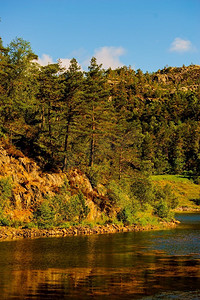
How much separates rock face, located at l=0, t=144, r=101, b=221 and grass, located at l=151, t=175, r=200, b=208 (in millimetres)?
58978

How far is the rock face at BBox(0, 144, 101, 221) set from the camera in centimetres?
4538

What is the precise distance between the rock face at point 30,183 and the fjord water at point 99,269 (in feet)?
25.8

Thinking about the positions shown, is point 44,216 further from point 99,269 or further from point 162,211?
point 162,211

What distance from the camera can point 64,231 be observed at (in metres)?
44.7

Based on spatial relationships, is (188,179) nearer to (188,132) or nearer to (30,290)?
(188,132)

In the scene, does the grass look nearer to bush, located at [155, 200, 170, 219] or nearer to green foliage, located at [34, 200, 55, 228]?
bush, located at [155, 200, 170, 219]

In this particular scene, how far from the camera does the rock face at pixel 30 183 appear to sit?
45375 mm

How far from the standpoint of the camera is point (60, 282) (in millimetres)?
20656

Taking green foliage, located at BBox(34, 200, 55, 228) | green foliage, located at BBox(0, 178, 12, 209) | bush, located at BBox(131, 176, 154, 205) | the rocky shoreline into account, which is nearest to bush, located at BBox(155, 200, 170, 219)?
bush, located at BBox(131, 176, 154, 205)

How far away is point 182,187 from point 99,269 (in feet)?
323

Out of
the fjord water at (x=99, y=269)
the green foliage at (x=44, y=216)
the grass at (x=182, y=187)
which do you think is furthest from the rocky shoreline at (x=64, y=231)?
the grass at (x=182, y=187)

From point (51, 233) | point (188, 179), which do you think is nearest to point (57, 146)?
point (51, 233)

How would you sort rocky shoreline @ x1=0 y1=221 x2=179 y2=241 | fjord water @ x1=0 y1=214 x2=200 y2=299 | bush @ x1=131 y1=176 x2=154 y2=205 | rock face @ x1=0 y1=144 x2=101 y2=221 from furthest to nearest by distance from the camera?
bush @ x1=131 y1=176 x2=154 y2=205
rock face @ x1=0 y1=144 x2=101 y2=221
rocky shoreline @ x1=0 y1=221 x2=179 y2=241
fjord water @ x1=0 y1=214 x2=200 y2=299

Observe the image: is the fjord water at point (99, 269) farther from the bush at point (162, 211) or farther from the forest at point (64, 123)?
the bush at point (162, 211)
